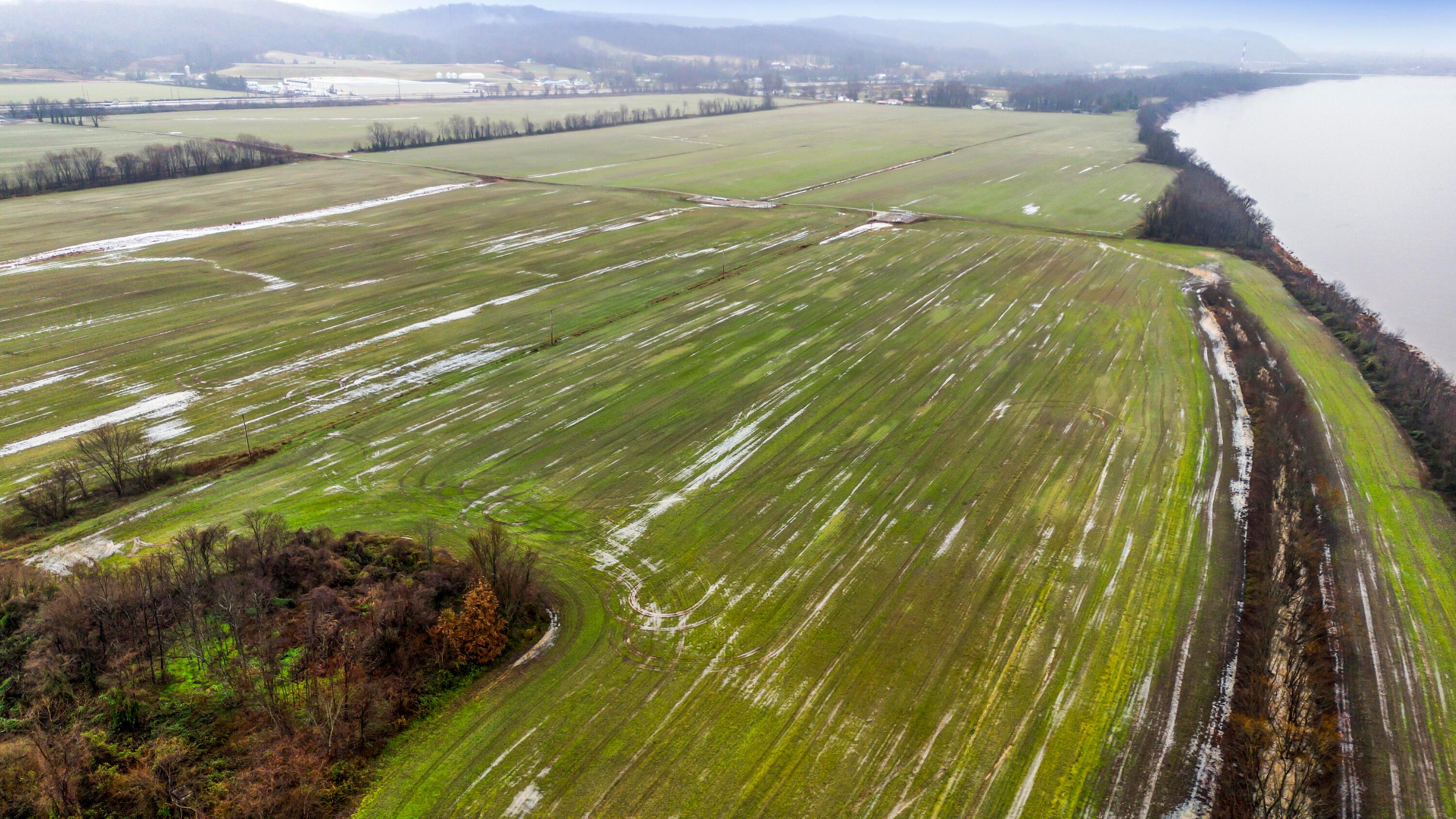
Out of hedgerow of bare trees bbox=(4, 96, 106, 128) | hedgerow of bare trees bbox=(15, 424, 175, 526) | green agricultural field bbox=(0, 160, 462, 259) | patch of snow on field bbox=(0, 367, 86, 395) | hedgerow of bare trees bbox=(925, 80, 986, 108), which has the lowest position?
hedgerow of bare trees bbox=(15, 424, 175, 526)

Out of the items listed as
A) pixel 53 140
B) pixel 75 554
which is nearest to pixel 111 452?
pixel 75 554

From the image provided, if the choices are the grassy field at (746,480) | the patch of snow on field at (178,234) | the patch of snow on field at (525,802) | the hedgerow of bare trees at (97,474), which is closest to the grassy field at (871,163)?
the patch of snow on field at (178,234)

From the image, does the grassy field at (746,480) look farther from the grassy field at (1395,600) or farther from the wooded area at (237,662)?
the grassy field at (1395,600)

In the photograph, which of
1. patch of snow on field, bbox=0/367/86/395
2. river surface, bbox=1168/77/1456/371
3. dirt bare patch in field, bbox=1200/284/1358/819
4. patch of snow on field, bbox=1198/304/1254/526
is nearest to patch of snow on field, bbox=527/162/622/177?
patch of snow on field, bbox=0/367/86/395

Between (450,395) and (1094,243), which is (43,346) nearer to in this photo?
(450,395)

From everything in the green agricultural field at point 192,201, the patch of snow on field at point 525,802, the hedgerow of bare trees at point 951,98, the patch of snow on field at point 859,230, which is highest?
the hedgerow of bare trees at point 951,98

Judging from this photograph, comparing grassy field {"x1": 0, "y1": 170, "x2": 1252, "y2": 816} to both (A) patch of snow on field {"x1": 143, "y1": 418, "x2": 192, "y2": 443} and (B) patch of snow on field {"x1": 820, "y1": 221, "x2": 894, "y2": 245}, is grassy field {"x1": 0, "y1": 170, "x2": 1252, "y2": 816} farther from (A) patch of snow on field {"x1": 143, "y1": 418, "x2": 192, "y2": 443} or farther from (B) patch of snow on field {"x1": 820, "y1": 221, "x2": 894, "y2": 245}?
(B) patch of snow on field {"x1": 820, "y1": 221, "x2": 894, "y2": 245}

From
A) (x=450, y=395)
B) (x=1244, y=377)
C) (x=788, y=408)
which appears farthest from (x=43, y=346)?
(x=1244, y=377)
